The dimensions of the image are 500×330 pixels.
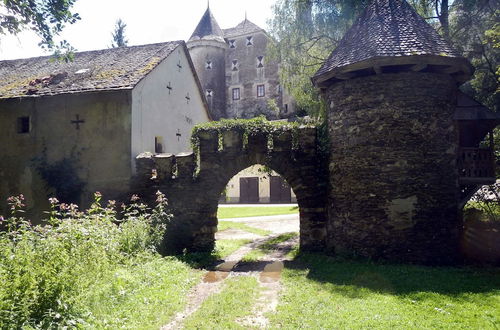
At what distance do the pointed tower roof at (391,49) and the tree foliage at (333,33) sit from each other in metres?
3.53

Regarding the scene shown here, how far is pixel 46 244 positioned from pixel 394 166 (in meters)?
8.08

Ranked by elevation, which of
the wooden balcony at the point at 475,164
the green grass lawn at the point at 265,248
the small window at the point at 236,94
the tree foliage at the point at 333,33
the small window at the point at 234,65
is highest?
the small window at the point at 234,65

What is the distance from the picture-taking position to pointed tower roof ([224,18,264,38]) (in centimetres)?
4228

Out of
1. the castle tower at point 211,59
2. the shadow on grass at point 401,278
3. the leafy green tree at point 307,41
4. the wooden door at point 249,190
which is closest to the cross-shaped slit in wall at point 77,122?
the leafy green tree at point 307,41

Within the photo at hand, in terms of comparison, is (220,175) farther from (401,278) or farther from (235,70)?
(235,70)

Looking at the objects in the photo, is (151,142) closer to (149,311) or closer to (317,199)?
(317,199)

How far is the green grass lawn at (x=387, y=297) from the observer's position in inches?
220

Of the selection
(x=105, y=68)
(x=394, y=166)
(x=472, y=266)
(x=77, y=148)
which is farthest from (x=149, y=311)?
(x=105, y=68)

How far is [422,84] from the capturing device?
379 inches

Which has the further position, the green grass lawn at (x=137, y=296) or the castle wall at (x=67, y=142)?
the castle wall at (x=67, y=142)

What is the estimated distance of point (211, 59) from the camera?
41875mm

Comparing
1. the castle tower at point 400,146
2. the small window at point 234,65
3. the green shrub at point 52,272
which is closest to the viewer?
the green shrub at point 52,272

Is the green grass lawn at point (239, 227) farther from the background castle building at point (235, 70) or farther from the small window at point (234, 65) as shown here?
the small window at point (234, 65)

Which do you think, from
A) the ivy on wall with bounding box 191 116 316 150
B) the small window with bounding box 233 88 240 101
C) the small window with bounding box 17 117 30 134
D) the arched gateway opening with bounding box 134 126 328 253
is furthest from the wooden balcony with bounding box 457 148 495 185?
the small window with bounding box 233 88 240 101
